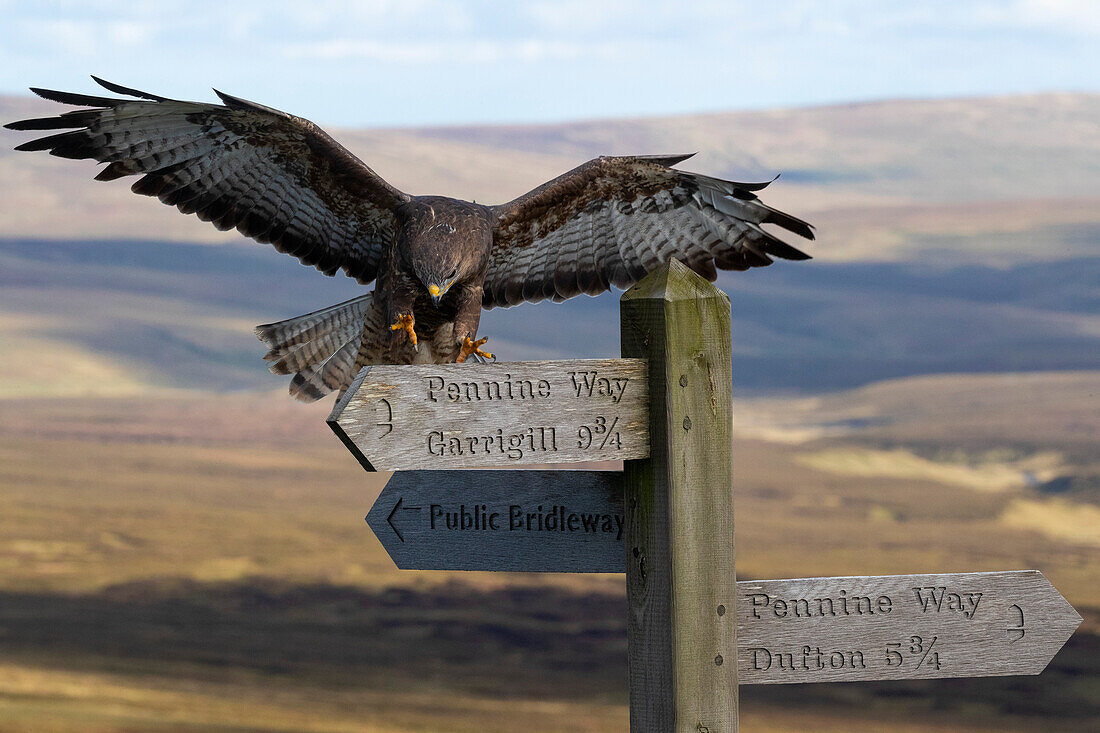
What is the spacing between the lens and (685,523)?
8.86 feet

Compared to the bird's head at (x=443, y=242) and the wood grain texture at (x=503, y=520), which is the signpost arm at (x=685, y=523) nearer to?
the wood grain texture at (x=503, y=520)

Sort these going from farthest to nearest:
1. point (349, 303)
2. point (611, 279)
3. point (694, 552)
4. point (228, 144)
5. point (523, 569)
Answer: point (349, 303), point (611, 279), point (228, 144), point (523, 569), point (694, 552)

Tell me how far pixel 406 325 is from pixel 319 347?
4.56 ft

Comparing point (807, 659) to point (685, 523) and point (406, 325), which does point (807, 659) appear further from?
point (406, 325)

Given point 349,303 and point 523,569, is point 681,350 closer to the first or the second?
point 523,569

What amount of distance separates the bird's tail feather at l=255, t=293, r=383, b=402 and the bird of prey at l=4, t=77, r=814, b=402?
0.97 ft

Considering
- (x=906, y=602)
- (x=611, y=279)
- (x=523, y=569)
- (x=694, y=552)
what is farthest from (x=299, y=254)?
(x=906, y=602)

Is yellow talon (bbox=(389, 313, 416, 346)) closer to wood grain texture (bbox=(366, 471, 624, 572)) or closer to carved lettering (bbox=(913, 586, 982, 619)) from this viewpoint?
wood grain texture (bbox=(366, 471, 624, 572))

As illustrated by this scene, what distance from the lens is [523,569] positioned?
3027 millimetres

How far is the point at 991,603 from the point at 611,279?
236 cm

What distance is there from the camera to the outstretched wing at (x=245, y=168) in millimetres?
4133

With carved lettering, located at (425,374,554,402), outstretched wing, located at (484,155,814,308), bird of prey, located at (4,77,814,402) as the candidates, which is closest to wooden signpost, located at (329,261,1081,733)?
carved lettering, located at (425,374,554,402)

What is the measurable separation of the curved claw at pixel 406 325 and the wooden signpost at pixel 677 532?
141cm

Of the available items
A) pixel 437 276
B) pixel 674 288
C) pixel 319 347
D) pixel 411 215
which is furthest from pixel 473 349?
pixel 319 347
